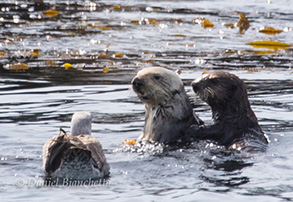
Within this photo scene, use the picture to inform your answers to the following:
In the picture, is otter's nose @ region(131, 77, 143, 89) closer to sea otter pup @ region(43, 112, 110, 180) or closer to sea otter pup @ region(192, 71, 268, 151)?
sea otter pup @ region(192, 71, 268, 151)

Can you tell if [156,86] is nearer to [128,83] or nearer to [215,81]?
[215,81]

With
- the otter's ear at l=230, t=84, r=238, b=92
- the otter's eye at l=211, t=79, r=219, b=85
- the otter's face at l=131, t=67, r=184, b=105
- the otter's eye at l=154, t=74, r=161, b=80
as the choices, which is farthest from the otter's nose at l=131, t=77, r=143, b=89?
the otter's ear at l=230, t=84, r=238, b=92

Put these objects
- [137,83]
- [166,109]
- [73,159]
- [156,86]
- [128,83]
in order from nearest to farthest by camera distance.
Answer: [73,159], [137,83], [156,86], [166,109], [128,83]

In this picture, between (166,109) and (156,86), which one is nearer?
(156,86)

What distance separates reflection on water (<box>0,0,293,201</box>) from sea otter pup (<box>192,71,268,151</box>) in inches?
8.6

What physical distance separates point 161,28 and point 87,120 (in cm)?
883

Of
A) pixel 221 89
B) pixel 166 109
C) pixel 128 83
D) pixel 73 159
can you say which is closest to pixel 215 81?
pixel 221 89

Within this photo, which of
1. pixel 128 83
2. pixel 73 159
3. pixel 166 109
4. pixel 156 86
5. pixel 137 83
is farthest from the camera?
pixel 128 83

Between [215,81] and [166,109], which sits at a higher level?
[215,81]

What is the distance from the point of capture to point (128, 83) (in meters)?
9.73

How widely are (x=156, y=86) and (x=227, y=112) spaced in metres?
0.79

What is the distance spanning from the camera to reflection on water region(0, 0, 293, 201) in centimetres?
516

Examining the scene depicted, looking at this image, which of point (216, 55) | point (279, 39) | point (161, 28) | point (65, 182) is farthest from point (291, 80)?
point (65, 182)

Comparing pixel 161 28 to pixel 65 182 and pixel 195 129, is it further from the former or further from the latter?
pixel 65 182
